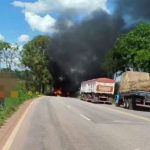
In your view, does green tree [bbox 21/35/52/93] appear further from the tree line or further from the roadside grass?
the roadside grass

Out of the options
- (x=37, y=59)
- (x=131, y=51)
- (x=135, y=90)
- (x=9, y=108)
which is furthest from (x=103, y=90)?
(x=37, y=59)

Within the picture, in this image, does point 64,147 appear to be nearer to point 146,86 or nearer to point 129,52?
point 146,86

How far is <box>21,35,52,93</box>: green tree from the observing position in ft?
265

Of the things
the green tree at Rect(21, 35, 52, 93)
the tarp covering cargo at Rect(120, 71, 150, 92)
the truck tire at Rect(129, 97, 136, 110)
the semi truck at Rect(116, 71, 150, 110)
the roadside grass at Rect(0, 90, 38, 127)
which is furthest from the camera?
the green tree at Rect(21, 35, 52, 93)

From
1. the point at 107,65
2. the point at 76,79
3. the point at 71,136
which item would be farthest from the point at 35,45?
the point at 71,136

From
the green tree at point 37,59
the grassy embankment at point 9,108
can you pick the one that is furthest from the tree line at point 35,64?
the grassy embankment at point 9,108

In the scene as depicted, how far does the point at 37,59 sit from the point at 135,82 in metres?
56.6

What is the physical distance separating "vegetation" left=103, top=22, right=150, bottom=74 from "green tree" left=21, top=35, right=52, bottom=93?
21.9 meters

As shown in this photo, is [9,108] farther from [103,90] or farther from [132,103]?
[103,90]

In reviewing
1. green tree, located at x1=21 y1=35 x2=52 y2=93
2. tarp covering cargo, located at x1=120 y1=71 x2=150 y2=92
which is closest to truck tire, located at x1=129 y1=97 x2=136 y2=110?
tarp covering cargo, located at x1=120 y1=71 x2=150 y2=92

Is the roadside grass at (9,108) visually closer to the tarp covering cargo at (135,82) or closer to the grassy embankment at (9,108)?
the grassy embankment at (9,108)

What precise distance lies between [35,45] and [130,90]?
61.5m

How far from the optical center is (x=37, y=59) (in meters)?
80.8

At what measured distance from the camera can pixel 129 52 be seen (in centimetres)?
5809
